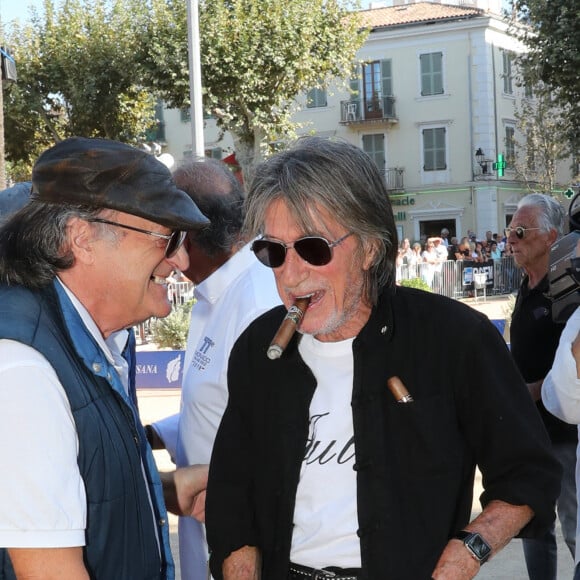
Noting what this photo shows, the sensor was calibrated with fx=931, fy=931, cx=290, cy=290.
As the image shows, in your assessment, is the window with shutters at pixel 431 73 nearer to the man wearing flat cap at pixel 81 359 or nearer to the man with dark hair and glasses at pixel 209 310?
the man with dark hair and glasses at pixel 209 310

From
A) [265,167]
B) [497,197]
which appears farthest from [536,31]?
[265,167]

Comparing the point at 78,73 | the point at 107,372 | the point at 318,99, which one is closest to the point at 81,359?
the point at 107,372

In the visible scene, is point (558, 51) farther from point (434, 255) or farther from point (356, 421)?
point (356, 421)

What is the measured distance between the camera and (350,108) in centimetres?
4153

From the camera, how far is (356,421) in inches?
86.0

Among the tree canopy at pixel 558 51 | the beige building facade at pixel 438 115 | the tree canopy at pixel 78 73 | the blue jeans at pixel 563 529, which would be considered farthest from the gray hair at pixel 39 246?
the beige building facade at pixel 438 115

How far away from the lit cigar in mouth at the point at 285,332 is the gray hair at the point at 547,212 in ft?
10.6

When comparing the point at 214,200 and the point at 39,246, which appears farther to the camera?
the point at 214,200

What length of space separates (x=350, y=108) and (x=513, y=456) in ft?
132

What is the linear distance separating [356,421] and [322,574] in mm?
365

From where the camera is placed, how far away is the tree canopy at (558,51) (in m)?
20.7

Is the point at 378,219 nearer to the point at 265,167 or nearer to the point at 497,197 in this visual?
the point at 265,167

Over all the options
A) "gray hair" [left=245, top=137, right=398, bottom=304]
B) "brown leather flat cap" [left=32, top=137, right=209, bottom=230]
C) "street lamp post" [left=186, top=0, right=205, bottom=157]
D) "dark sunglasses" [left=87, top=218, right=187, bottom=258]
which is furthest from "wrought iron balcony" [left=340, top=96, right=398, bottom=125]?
"brown leather flat cap" [left=32, top=137, right=209, bottom=230]

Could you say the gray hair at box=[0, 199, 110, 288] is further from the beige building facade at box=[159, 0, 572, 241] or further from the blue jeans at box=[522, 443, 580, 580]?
the beige building facade at box=[159, 0, 572, 241]
